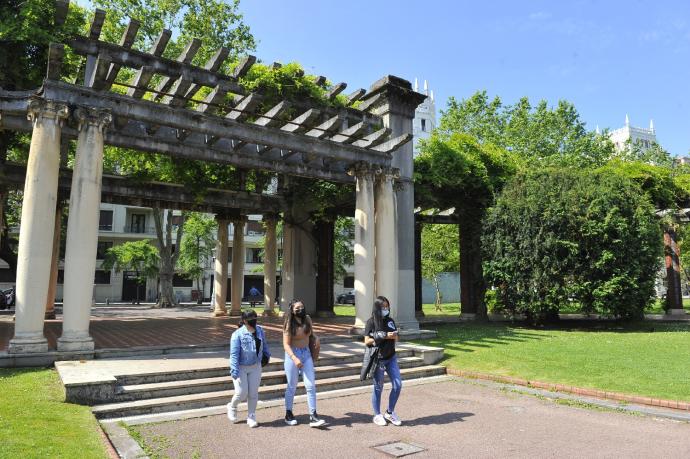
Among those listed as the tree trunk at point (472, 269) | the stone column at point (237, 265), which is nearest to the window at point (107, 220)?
the stone column at point (237, 265)

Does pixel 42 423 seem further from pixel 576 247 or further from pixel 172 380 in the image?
pixel 576 247

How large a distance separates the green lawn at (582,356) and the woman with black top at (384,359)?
4.09 metres

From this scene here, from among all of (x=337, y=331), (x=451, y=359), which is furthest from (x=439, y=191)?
(x=451, y=359)

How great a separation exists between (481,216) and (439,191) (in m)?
2.61

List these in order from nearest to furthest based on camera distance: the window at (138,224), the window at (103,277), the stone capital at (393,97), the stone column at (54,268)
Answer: the stone capital at (393,97) → the stone column at (54,268) → the window at (103,277) → the window at (138,224)

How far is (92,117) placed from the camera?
9.51 m

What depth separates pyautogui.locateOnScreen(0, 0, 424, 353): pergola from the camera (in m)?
8.96

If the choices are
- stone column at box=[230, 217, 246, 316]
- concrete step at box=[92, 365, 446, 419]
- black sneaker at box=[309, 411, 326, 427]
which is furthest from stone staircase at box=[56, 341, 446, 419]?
stone column at box=[230, 217, 246, 316]

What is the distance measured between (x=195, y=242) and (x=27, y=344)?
3292 centimetres

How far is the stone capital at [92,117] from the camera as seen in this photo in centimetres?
943

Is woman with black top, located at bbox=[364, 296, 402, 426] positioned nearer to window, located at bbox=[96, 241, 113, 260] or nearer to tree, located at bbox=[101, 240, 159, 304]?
tree, located at bbox=[101, 240, 159, 304]

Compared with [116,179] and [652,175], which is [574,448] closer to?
[116,179]

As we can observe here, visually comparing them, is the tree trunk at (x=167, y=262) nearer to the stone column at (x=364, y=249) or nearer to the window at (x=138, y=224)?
the window at (x=138, y=224)

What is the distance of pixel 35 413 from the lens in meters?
5.93
